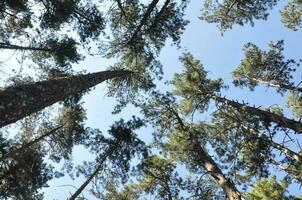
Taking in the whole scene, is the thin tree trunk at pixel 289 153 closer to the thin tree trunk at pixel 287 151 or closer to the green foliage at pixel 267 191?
the thin tree trunk at pixel 287 151

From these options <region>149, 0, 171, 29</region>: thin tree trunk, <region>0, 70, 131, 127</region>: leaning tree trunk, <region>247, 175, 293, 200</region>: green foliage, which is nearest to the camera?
<region>0, 70, 131, 127</region>: leaning tree trunk

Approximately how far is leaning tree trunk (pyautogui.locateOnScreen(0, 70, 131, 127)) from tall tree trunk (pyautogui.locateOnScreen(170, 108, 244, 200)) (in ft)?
17.8

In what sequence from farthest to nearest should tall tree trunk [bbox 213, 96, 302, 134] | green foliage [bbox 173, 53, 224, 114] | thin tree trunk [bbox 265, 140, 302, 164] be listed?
green foliage [bbox 173, 53, 224, 114] → thin tree trunk [bbox 265, 140, 302, 164] → tall tree trunk [bbox 213, 96, 302, 134]

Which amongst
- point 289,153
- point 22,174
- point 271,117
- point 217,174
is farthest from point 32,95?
point 289,153

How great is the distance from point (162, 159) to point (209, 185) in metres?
2.30

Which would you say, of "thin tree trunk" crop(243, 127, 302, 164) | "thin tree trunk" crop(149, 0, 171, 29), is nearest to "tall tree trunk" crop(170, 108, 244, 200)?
"thin tree trunk" crop(243, 127, 302, 164)

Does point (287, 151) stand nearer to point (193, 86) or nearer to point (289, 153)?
point (289, 153)

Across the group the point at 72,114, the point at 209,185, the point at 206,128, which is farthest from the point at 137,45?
the point at 209,185

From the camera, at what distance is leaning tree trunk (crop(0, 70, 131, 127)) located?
8488 millimetres

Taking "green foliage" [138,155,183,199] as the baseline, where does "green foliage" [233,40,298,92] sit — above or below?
above

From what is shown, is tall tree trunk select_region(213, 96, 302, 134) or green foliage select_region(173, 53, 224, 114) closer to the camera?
tall tree trunk select_region(213, 96, 302, 134)

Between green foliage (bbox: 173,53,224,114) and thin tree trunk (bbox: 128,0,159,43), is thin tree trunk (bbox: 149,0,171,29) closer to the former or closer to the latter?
thin tree trunk (bbox: 128,0,159,43)

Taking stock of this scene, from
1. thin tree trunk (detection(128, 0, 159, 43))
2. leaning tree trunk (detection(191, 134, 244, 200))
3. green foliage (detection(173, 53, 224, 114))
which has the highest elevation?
green foliage (detection(173, 53, 224, 114))

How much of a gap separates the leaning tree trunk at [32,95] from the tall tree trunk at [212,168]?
214 inches
